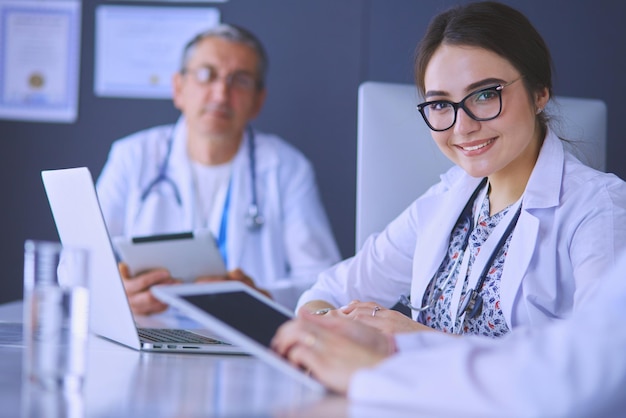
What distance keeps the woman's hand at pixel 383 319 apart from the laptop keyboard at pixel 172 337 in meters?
0.24

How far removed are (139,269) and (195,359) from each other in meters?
0.83

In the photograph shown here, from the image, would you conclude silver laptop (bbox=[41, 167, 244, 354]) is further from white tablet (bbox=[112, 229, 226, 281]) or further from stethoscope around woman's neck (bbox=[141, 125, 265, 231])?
stethoscope around woman's neck (bbox=[141, 125, 265, 231])

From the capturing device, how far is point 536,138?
181cm

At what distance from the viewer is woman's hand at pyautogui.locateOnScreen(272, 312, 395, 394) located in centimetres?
103

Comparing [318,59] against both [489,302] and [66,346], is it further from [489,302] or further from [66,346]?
[66,346]

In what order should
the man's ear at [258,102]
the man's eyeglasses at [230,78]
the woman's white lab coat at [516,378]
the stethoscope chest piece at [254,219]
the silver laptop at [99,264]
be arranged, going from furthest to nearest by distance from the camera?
the man's ear at [258,102] < the man's eyeglasses at [230,78] < the stethoscope chest piece at [254,219] < the silver laptop at [99,264] < the woman's white lab coat at [516,378]

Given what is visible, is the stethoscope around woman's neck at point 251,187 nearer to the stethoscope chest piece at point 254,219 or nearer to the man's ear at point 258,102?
the stethoscope chest piece at point 254,219

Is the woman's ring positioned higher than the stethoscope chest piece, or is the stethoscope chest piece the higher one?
the woman's ring

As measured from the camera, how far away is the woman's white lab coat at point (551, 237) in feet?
4.97

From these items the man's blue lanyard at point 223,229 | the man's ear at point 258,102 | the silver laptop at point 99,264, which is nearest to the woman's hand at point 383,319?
the silver laptop at point 99,264

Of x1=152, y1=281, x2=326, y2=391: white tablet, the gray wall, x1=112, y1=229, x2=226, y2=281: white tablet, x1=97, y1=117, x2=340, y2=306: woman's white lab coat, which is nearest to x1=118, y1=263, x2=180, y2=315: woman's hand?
x1=112, y1=229, x2=226, y2=281: white tablet

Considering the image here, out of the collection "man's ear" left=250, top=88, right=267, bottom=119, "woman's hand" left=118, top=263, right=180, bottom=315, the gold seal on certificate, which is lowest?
"woman's hand" left=118, top=263, right=180, bottom=315

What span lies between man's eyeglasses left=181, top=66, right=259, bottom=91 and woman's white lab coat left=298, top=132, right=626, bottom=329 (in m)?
1.73

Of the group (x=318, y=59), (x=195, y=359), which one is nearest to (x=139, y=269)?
(x=195, y=359)
